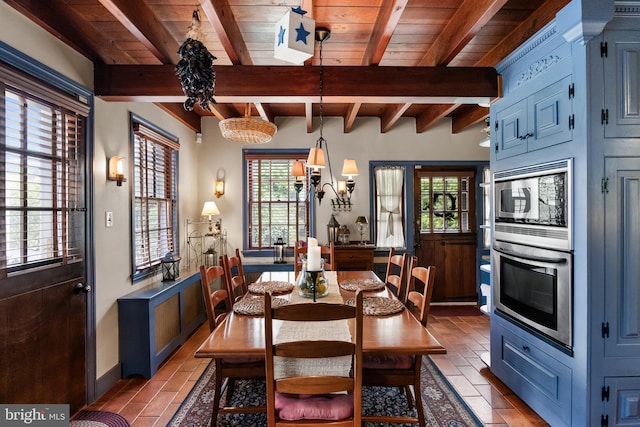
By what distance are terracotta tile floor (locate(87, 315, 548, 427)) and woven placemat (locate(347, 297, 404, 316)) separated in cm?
102

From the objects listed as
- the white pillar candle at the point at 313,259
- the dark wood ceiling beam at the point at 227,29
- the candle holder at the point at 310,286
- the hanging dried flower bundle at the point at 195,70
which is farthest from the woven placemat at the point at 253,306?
the dark wood ceiling beam at the point at 227,29

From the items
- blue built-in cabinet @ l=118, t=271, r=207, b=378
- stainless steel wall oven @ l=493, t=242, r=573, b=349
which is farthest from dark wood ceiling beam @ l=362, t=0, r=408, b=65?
blue built-in cabinet @ l=118, t=271, r=207, b=378

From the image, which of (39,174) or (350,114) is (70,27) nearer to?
(39,174)

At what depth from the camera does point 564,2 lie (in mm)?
2086

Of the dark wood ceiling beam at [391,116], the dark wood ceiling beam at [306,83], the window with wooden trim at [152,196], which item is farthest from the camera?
the dark wood ceiling beam at [391,116]

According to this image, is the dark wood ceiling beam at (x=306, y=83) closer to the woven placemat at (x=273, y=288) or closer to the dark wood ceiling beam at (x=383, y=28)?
the dark wood ceiling beam at (x=383, y=28)

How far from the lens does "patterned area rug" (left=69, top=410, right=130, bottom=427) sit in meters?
2.22

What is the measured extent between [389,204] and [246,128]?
2.92m

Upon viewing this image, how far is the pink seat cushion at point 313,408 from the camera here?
153 cm

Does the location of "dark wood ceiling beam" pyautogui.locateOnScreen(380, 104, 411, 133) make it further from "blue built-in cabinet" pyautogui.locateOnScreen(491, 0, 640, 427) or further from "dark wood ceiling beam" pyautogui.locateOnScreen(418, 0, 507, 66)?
"blue built-in cabinet" pyautogui.locateOnScreen(491, 0, 640, 427)

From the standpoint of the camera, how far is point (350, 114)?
407 centimetres

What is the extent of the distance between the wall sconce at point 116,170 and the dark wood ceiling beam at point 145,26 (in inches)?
36.2

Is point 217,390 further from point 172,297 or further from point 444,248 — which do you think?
point 444,248

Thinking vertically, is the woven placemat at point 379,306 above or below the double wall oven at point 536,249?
below
